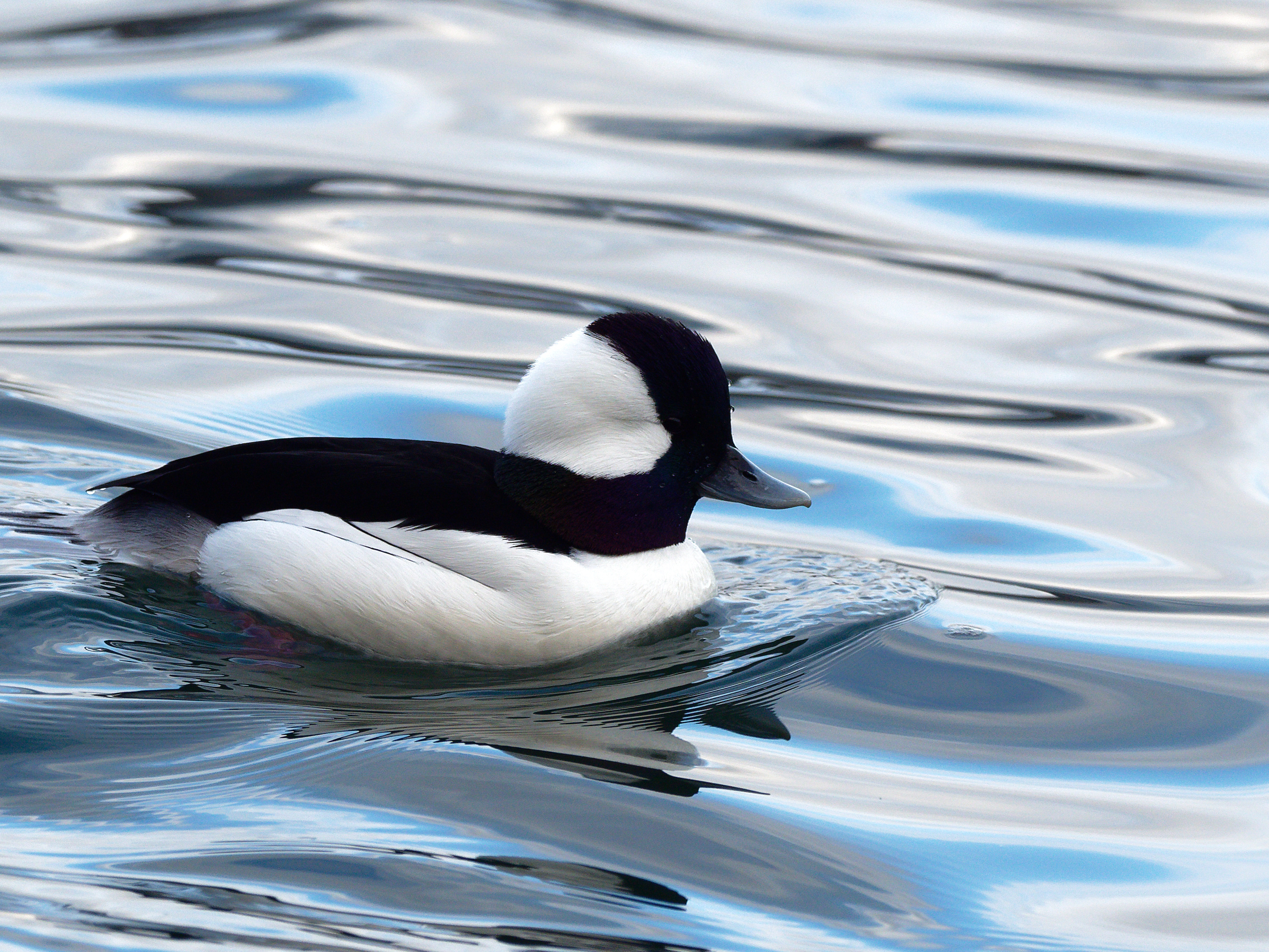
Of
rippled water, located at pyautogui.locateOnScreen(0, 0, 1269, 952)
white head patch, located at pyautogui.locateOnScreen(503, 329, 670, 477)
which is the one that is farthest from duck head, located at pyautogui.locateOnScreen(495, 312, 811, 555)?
rippled water, located at pyautogui.locateOnScreen(0, 0, 1269, 952)

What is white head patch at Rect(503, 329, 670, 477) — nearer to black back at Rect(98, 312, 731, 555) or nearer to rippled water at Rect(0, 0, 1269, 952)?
black back at Rect(98, 312, 731, 555)

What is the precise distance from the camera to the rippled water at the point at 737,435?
375 centimetres

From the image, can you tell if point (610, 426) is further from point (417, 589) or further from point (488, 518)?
point (417, 589)

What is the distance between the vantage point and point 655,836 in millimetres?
3867

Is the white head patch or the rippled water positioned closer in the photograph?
the rippled water

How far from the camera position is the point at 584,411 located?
15.7 feet

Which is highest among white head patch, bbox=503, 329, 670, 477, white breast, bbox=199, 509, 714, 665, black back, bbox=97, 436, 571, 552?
white head patch, bbox=503, 329, 670, 477

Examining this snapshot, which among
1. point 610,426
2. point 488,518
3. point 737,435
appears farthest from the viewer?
point 737,435

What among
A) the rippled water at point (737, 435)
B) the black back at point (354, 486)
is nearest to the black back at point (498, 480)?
the black back at point (354, 486)

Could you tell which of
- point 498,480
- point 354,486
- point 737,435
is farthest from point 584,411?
point 737,435

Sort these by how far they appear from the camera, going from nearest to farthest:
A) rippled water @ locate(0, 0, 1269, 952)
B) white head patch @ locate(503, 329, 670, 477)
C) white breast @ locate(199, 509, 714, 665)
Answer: rippled water @ locate(0, 0, 1269, 952), white breast @ locate(199, 509, 714, 665), white head patch @ locate(503, 329, 670, 477)

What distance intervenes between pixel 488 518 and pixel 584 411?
15.9 inches

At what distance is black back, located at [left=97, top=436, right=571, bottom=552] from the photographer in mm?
4676

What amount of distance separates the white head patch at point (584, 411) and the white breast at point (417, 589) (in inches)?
11.7
